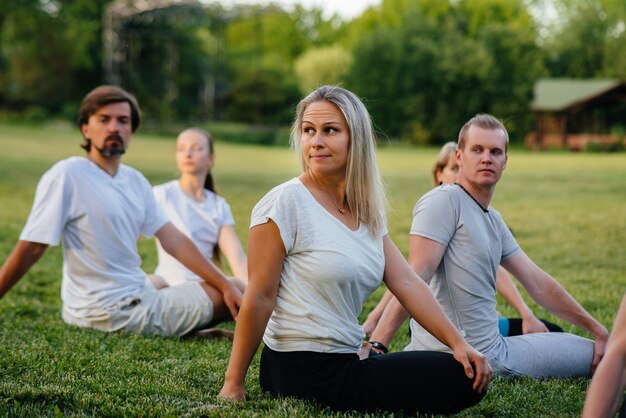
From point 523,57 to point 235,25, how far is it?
45.4 meters

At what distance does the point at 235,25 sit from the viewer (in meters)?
91.8

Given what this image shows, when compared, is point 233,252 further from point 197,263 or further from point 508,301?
point 508,301

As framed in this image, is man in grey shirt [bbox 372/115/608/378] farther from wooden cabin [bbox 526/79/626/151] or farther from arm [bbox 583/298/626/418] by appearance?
wooden cabin [bbox 526/79/626/151]

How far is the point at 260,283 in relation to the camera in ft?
10.7

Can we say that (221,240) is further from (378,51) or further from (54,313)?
(378,51)

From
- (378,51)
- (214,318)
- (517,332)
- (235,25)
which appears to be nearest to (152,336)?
(214,318)

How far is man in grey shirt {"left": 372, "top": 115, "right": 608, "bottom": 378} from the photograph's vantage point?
408 centimetres

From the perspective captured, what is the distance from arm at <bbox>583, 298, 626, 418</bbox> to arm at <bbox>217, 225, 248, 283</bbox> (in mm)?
3980

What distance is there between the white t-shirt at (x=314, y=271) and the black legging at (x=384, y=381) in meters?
0.07

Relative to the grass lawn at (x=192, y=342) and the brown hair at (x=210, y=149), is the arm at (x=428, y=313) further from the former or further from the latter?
the brown hair at (x=210, y=149)

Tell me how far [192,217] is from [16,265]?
177 centimetres

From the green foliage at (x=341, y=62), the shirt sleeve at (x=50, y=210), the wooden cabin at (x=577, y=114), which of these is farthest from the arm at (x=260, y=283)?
the wooden cabin at (x=577, y=114)

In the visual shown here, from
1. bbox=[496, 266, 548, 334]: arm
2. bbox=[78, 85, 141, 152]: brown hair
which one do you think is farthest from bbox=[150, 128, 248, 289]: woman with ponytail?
bbox=[496, 266, 548, 334]: arm

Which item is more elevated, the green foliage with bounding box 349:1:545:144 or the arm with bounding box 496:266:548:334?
the green foliage with bounding box 349:1:545:144
